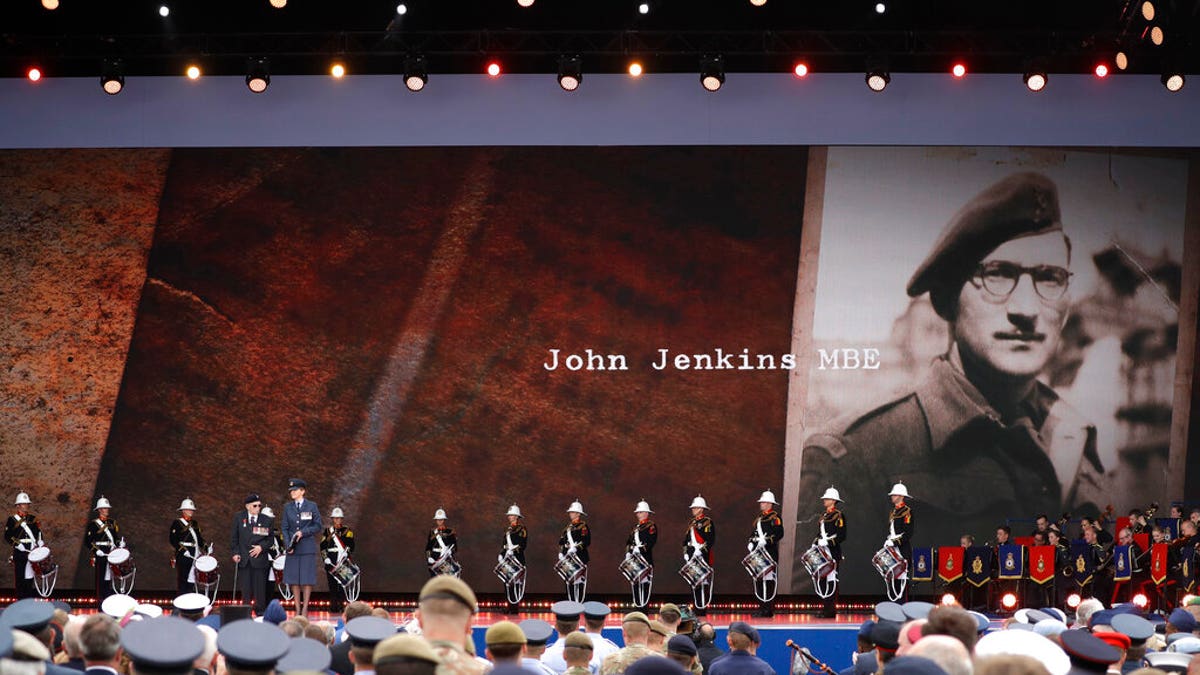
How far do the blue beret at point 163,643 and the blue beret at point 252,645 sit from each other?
9 centimetres

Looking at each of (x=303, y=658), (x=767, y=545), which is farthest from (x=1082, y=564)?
(x=303, y=658)

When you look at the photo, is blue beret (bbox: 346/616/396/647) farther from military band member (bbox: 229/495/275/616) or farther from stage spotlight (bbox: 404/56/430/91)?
stage spotlight (bbox: 404/56/430/91)

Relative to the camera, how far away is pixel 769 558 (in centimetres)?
1786

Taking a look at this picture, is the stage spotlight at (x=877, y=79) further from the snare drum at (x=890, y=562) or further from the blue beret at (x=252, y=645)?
the blue beret at (x=252, y=645)

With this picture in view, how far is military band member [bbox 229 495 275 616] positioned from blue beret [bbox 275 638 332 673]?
1322 centimetres

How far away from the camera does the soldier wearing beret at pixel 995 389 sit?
19812mm

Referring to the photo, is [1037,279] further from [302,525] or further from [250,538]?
[250,538]

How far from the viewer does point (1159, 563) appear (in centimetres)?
1756

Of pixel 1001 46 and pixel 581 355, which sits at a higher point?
pixel 1001 46

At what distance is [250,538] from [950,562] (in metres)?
8.80

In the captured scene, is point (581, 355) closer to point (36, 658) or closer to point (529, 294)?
point (529, 294)

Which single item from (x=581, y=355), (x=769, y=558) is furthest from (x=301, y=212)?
(x=769, y=558)

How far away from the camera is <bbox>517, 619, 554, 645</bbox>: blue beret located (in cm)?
743

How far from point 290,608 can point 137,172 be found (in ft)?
20.6
